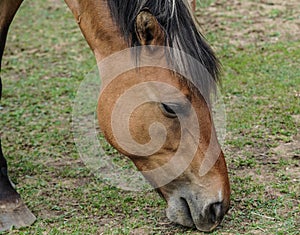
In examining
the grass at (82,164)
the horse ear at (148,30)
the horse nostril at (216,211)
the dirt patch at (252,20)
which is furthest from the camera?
the dirt patch at (252,20)

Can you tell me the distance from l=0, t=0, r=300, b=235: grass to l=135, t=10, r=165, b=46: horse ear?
1075mm

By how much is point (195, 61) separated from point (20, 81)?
12.9 ft

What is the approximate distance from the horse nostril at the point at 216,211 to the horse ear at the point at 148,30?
2.90 feet

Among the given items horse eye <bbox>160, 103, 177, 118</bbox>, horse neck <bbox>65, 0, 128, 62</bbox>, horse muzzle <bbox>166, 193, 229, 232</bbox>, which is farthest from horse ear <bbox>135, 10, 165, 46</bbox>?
horse muzzle <bbox>166, 193, 229, 232</bbox>

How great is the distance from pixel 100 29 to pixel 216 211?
1.15 m

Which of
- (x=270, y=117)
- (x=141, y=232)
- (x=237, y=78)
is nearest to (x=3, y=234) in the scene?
(x=141, y=232)

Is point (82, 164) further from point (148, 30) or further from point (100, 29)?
point (148, 30)

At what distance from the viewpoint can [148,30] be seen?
315cm

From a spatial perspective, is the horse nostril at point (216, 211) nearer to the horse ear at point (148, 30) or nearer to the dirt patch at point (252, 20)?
the horse ear at point (148, 30)

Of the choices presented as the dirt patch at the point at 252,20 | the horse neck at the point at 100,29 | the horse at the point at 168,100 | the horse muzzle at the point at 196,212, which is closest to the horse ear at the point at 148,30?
the horse at the point at 168,100

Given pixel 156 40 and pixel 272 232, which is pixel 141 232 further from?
pixel 156 40

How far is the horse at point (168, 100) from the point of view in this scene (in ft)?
10.4

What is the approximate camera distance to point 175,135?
3.24 metres

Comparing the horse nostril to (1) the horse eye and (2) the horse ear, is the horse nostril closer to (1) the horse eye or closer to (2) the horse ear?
(1) the horse eye
